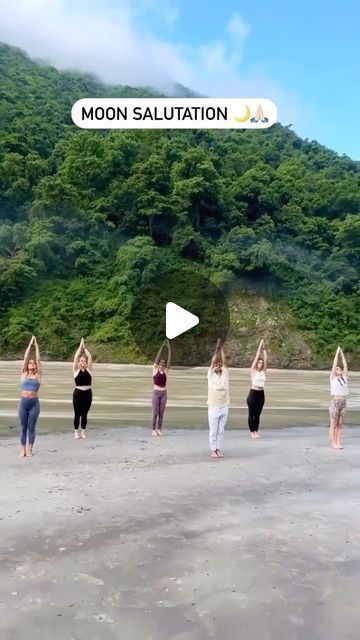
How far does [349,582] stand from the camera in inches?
206

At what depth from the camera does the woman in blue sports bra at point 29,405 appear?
34.2ft

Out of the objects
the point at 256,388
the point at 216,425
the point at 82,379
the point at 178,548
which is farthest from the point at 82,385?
the point at 178,548

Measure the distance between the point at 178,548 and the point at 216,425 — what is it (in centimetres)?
473

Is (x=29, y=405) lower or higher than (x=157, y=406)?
higher

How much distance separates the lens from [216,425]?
1062cm

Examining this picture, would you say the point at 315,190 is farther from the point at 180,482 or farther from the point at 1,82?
the point at 180,482

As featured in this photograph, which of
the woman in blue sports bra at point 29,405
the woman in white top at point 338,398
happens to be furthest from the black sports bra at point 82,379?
the woman in white top at point 338,398

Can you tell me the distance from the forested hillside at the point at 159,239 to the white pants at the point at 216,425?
34.8 m

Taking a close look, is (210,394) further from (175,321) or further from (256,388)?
(175,321)

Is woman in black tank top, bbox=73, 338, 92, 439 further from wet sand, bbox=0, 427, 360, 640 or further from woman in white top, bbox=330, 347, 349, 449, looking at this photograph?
woman in white top, bbox=330, 347, 349, 449

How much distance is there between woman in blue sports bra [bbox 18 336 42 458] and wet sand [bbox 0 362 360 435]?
2.89m

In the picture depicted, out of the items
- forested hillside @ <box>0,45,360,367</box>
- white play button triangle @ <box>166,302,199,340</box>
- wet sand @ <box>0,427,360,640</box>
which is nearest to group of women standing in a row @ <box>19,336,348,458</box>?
wet sand @ <box>0,427,360,640</box>

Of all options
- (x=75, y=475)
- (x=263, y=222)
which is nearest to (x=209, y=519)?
(x=75, y=475)

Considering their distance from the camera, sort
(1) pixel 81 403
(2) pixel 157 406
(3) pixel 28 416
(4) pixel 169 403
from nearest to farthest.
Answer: (3) pixel 28 416 < (1) pixel 81 403 < (2) pixel 157 406 < (4) pixel 169 403
